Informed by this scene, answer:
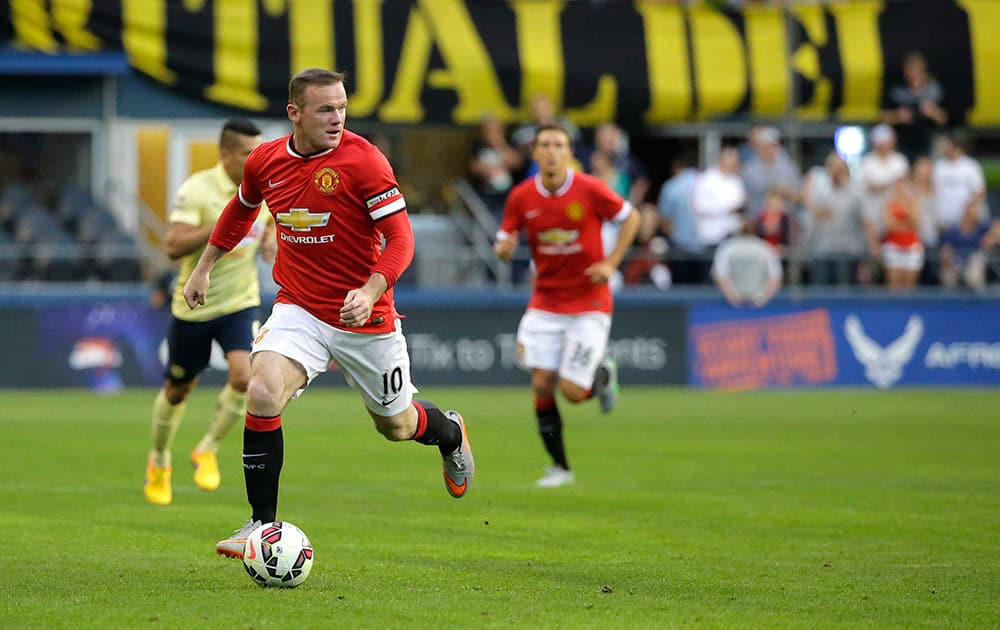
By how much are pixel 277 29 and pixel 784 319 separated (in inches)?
344

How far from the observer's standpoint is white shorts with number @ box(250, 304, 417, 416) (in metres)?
8.07

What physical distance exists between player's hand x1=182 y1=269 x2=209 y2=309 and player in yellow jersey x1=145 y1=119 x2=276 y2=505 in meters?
3.00

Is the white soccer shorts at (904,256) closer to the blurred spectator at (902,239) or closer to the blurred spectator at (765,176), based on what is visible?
the blurred spectator at (902,239)

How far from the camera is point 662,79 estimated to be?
26984 mm

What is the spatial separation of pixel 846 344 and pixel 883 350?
0.57 meters

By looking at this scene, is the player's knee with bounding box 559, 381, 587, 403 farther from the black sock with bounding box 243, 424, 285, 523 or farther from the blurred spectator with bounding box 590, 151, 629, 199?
the blurred spectator with bounding box 590, 151, 629, 199

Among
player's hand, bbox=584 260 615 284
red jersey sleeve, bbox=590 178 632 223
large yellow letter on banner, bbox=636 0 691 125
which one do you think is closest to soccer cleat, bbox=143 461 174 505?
player's hand, bbox=584 260 615 284

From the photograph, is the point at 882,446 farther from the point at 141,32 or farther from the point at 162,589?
the point at 141,32

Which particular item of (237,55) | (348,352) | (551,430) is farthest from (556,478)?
(237,55)

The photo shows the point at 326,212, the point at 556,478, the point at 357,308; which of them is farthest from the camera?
the point at 556,478

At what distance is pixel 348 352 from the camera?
8.26 meters

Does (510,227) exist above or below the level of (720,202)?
above

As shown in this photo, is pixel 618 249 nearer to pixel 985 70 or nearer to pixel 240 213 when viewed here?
pixel 240 213

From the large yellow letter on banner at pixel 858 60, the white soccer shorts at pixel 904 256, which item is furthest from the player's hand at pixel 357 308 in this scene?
the large yellow letter on banner at pixel 858 60
